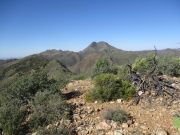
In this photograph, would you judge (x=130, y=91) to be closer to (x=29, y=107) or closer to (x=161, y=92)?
(x=161, y=92)

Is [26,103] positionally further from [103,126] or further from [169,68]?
[169,68]

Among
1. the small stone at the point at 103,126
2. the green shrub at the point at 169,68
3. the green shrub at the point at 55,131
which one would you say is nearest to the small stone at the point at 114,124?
the small stone at the point at 103,126

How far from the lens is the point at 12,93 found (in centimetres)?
1105

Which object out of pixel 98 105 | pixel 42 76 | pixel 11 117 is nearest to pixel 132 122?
pixel 98 105

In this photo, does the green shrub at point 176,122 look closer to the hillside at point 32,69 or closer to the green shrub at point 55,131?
the green shrub at point 55,131

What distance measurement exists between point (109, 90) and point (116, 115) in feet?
6.39

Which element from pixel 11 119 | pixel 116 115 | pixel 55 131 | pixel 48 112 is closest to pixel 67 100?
pixel 48 112

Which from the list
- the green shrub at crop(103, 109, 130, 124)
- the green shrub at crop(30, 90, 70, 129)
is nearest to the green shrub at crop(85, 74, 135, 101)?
the green shrub at crop(30, 90, 70, 129)

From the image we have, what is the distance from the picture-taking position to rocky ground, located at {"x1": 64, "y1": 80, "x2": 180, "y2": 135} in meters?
7.95

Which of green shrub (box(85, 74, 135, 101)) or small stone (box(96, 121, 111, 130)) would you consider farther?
green shrub (box(85, 74, 135, 101))

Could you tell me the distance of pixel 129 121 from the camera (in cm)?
835

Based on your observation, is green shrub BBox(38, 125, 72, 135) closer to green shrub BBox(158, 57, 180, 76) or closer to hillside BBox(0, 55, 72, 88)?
hillside BBox(0, 55, 72, 88)

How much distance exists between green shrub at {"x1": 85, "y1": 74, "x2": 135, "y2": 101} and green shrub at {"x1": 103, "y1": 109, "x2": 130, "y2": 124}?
5.50ft

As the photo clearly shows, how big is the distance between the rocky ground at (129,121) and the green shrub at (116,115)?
0.16 meters
